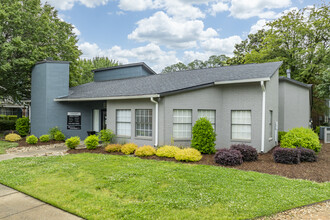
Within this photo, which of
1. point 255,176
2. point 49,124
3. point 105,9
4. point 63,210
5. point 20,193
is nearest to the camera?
point 63,210

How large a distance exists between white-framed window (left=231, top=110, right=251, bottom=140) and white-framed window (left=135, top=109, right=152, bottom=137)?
4.29 m

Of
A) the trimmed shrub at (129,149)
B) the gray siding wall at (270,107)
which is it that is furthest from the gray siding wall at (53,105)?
the gray siding wall at (270,107)

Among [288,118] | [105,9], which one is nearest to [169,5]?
[105,9]

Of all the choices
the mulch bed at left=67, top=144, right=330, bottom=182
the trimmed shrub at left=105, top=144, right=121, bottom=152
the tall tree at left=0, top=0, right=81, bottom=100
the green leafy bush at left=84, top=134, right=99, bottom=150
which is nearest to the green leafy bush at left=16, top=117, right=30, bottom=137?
the tall tree at left=0, top=0, right=81, bottom=100

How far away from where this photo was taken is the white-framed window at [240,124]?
11055 mm

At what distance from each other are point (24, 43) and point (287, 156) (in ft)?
62.2

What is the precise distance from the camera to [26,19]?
59.0 feet

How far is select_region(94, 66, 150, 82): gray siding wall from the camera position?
694 inches

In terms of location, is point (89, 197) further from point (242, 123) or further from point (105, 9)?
point (105, 9)

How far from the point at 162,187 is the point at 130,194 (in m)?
0.87

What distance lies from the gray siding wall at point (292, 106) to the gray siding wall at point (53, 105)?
12426 mm

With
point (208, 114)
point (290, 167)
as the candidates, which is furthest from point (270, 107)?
point (290, 167)

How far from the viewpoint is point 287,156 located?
853 cm

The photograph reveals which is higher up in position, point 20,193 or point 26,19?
point 26,19
